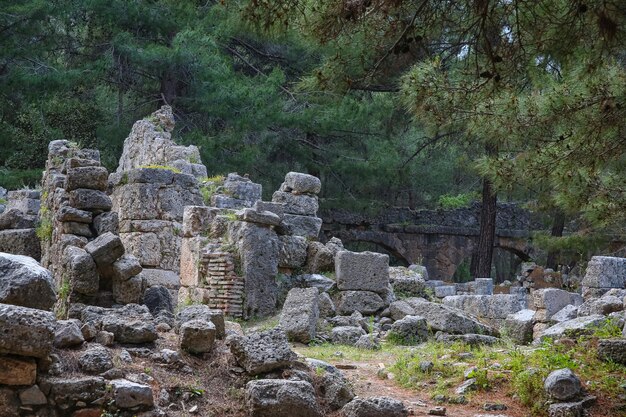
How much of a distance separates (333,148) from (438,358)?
21.3 m

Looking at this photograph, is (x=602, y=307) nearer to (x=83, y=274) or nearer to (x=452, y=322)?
(x=452, y=322)

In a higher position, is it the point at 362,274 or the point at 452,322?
the point at 362,274

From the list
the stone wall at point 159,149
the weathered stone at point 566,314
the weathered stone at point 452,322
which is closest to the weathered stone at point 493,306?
the weathered stone at point 566,314

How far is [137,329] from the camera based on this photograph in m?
6.67

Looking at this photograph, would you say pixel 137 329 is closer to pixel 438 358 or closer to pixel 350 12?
pixel 350 12

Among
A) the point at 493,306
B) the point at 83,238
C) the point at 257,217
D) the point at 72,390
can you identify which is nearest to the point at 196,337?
the point at 72,390

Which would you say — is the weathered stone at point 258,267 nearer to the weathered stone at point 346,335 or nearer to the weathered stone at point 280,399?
the weathered stone at point 346,335

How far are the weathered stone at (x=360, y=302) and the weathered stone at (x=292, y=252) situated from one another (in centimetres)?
99

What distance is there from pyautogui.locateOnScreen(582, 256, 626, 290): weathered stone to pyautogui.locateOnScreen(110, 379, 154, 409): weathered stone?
1155 centimetres

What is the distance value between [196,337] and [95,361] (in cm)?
104

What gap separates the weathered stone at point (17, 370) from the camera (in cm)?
533

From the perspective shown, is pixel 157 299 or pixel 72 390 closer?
pixel 72 390

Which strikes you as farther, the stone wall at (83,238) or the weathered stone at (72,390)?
the stone wall at (83,238)

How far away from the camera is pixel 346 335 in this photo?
11.1 m
